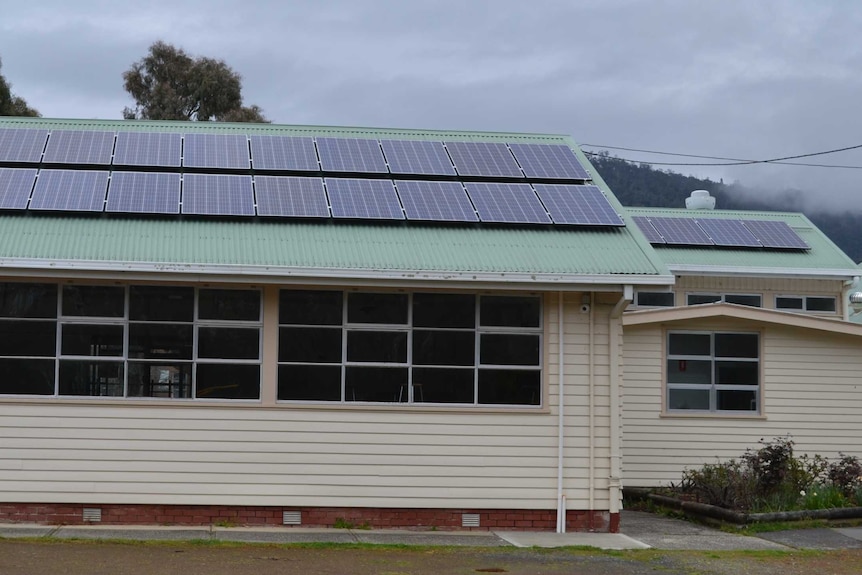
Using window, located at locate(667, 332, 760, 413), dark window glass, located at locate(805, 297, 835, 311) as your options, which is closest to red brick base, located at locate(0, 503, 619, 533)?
window, located at locate(667, 332, 760, 413)

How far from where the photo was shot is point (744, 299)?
71.1ft

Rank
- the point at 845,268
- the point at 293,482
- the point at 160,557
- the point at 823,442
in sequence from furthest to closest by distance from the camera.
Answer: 1. the point at 845,268
2. the point at 823,442
3. the point at 293,482
4. the point at 160,557

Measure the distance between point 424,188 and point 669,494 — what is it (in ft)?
21.3

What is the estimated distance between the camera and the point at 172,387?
14062mm

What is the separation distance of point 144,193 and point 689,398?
9.89 m

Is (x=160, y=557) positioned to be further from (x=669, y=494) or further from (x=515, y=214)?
(x=669, y=494)

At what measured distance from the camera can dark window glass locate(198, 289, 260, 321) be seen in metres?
14.2

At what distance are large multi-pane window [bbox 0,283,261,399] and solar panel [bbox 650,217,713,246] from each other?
10.4 m

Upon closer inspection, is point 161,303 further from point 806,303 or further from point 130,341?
point 806,303

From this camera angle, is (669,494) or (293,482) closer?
(293,482)

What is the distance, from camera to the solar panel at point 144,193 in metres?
14.5

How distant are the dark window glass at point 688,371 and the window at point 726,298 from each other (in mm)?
2189

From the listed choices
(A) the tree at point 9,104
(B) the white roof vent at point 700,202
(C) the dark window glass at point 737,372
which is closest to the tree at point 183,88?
(A) the tree at point 9,104

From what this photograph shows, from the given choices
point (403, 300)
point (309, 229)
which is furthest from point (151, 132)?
point (403, 300)
